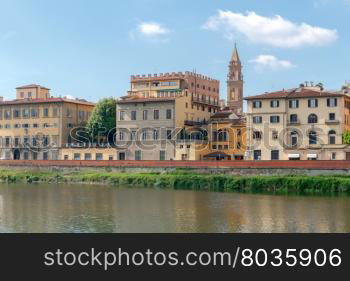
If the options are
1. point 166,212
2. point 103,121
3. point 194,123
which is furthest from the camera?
point 103,121

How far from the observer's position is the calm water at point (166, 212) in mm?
31812

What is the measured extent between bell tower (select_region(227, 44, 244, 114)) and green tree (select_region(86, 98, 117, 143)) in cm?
3405

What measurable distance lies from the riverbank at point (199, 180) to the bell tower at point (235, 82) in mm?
47975

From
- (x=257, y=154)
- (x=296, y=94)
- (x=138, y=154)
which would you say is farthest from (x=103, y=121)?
(x=296, y=94)

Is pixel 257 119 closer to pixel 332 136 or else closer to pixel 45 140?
pixel 332 136

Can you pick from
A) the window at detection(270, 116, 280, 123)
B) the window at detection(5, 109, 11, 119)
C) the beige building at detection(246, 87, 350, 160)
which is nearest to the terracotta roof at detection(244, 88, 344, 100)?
the beige building at detection(246, 87, 350, 160)

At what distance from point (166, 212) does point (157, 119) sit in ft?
111

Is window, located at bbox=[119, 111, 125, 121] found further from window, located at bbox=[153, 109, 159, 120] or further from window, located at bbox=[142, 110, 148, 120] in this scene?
window, located at bbox=[153, 109, 159, 120]

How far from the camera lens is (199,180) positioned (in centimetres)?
5569

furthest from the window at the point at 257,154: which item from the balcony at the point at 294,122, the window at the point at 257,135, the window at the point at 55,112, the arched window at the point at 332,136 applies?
the window at the point at 55,112

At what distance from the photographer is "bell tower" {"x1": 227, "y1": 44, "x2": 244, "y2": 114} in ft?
356

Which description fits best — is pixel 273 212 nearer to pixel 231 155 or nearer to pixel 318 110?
pixel 318 110

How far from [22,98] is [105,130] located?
1728cm

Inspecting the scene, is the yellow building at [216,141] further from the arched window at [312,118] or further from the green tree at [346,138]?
the green tree at [346,138]
